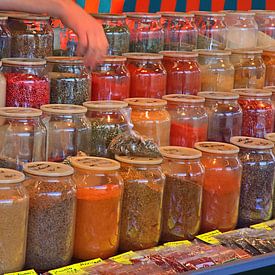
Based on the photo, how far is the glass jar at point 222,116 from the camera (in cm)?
245

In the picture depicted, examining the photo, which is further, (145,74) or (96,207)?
(145,74)

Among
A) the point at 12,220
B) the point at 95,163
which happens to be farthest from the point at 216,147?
the point at 12,220

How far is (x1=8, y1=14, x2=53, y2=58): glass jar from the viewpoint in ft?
7.43

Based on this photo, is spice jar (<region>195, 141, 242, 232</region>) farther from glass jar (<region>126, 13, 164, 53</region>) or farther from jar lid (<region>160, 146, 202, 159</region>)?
glass jar (<region>126, 13, 164, 53</region>)

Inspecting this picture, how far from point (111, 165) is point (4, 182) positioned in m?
0.29

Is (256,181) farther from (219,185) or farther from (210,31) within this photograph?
(210,31)

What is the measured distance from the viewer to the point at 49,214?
181cm

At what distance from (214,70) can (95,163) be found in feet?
2.73

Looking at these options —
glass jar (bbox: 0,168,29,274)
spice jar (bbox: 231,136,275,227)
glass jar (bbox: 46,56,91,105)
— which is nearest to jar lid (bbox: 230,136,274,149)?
spice jar (bbox: 231,136,275,227)

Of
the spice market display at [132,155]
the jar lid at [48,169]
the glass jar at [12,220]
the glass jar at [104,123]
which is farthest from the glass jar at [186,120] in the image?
the glass jar at [12,220]

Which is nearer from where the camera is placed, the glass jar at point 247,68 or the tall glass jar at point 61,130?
the tall glass jar at point 61,130

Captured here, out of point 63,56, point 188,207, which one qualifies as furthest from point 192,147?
point 63,56

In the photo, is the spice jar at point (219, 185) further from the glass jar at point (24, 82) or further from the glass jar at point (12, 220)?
the glass jar at point (12, 220)

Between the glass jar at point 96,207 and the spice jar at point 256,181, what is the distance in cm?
49
